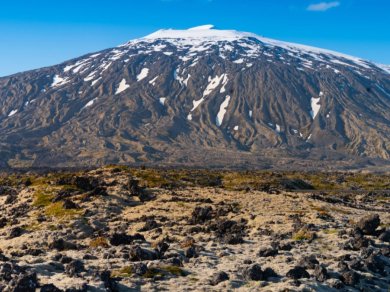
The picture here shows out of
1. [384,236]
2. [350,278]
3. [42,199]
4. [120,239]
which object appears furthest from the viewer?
[42,199]

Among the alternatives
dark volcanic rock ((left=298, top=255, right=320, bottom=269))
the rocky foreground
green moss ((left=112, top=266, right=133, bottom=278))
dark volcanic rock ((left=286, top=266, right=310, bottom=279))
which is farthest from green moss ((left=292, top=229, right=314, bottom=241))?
green moss ((left=112, top=266, right=133, bottom=278))

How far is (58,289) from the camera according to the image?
55.2 feet

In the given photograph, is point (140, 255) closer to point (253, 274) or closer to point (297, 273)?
point (253, 274)

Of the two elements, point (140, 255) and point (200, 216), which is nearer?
point (140, 255)

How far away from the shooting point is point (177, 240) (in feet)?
96.8

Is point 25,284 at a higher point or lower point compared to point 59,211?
higher

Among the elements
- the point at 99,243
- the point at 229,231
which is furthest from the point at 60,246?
the point at 229,231

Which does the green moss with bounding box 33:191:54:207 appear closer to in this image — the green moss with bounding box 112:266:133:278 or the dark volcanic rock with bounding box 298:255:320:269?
the green moss with bounding box 112:266:133:278

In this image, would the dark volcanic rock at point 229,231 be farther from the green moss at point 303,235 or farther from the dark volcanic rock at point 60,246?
the dark volcanic rock at point 60,246

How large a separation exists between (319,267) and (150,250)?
8760 mm

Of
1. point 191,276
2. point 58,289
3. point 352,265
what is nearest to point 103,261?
point 191,276

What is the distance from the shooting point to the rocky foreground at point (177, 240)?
20141 millimetres

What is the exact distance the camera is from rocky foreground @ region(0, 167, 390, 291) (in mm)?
20141

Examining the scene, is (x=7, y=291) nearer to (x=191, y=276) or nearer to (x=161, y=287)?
(x=161, y=287)
